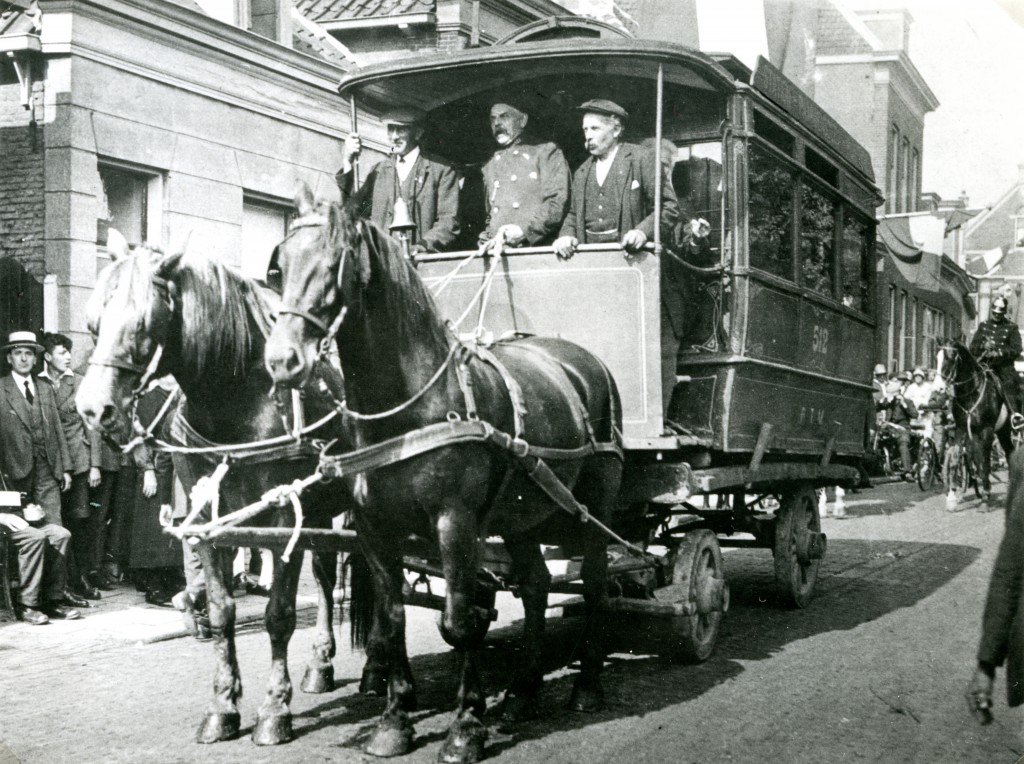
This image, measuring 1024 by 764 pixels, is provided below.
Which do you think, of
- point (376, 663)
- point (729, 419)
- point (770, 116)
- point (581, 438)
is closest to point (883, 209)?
point (770, 116)

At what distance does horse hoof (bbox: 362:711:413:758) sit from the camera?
168 inches

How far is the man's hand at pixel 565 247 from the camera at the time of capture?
5637 mm

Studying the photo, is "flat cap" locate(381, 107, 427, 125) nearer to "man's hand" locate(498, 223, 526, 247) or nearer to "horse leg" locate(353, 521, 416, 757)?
"man's hand" locate(498, 223, 526, 247)

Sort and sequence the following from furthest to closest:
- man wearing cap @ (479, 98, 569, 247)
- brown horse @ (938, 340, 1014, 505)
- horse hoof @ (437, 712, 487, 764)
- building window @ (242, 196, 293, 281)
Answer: brown horse @ (938, 340, 1014, 505), building window @ (242, 196, 293, 281), man wearing cap @ (479, 98, 569, 247), horse hoof @ (437, 712, 487, 764)

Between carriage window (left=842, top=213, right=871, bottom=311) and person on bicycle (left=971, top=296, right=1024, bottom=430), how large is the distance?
1016mm

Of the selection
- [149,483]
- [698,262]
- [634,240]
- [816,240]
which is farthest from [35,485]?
[816,240]

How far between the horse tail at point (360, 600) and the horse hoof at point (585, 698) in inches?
42.9

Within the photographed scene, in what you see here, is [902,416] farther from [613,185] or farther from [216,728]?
[216,728]

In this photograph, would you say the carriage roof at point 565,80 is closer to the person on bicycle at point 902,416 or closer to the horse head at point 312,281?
the horse head at point 312,281

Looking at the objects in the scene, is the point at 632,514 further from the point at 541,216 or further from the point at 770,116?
the point at 770,116

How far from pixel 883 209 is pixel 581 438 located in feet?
17.6

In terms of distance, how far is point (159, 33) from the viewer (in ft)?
31.9

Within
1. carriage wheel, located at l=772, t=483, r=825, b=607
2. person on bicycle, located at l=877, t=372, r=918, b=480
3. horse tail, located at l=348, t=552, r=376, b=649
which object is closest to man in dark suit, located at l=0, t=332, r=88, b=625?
horse tail, located at l=348, t=552, r=376, b=649

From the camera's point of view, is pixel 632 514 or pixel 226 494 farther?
pixel 632 514
